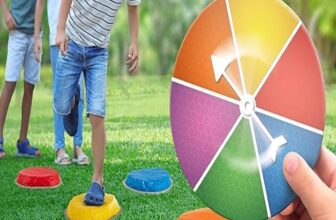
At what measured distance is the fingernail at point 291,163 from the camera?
46.0 inches

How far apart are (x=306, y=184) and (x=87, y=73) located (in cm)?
182

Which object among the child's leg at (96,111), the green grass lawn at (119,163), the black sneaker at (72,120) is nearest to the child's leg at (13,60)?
the green grass lawn at (119,163)

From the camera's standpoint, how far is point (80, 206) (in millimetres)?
2695

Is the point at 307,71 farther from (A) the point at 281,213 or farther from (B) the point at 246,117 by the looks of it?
(A) the point at 281,213

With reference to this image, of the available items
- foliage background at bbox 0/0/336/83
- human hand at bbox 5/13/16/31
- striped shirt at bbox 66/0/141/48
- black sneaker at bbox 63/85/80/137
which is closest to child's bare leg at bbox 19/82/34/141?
human hand at bbox 5/13/16/31

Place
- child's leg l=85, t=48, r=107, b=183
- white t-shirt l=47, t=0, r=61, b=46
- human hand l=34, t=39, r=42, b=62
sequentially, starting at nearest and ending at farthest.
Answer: child's leg l=85, t=48, r=107, b=183
white t-shirt l=47, t=0, r=61, b=46
human hand l=34, t=39, r=42, b=62

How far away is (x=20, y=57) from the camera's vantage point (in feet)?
13.1

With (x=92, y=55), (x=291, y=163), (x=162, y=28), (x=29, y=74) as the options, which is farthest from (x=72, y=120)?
(x=162, y=28)

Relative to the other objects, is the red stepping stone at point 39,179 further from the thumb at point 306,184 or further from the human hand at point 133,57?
the thumb at point 306,184

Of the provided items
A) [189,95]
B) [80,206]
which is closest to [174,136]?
[189,95]

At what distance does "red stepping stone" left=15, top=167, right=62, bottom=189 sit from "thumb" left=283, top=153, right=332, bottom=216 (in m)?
2.16

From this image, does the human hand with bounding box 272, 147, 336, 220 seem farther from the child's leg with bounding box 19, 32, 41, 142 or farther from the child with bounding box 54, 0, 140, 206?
A: the child's leg with bounding box 19, 32, 41, 142

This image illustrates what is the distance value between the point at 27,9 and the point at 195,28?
2.86 meters

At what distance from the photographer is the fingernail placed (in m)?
1.17
